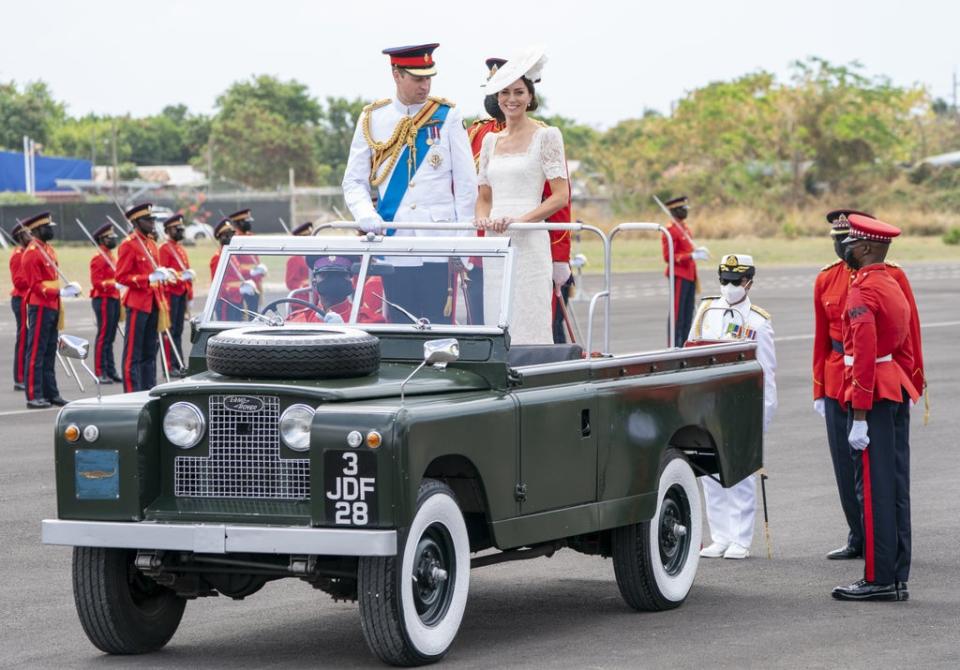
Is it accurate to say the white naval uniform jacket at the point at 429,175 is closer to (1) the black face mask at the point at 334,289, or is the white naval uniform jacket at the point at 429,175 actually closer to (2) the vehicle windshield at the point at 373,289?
(2) the vehicle windshield at the point at 373,289

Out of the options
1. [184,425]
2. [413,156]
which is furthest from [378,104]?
[184,425]

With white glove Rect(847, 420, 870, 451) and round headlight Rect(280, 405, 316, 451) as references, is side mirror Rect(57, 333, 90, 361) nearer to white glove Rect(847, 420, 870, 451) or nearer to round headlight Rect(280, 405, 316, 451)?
round headlight Rect(280, 405, 316, 451)

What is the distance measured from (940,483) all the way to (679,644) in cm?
545

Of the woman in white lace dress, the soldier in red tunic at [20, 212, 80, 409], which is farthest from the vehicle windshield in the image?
the soldier in red tunic at [20, 212, 80, 409]

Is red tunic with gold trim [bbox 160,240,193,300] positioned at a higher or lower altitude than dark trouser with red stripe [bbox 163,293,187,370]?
higher

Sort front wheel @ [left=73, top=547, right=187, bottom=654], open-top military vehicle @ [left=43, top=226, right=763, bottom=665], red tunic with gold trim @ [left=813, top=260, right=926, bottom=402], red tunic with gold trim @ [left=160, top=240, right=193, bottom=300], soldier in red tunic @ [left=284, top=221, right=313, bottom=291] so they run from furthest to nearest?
red tunic with gold trim @ [left=160, top=240, right=193, bottom=300] → red tunic with gold trim @ [left=813, top=260, right=926, bottom=402] → soldier in red tunic @ [left=284, top=221, right=313, bottom=291] → front wheel @ [left=73, top=547, right=187, bottom=654] → open-top military vehicle @ [left=43, top=226, right=763, bottom=665]

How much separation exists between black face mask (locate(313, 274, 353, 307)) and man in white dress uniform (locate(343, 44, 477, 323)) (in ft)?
3.54

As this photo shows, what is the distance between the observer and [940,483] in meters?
12.3

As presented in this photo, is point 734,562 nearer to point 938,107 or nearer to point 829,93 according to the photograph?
point 829,93

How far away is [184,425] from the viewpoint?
689 centimetres

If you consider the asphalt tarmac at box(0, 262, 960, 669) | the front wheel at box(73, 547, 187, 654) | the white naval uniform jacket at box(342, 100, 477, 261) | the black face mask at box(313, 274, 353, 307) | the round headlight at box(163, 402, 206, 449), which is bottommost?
the asphalt tarmac at box(0, 262, 960, 669)

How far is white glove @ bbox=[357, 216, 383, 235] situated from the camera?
8289 mm

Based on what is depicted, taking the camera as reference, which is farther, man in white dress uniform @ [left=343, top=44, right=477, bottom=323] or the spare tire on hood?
man in white dress uniform @ [left=343, top=44, right=477, bottom=323]

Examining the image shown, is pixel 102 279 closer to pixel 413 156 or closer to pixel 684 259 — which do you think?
pixel 684 259
